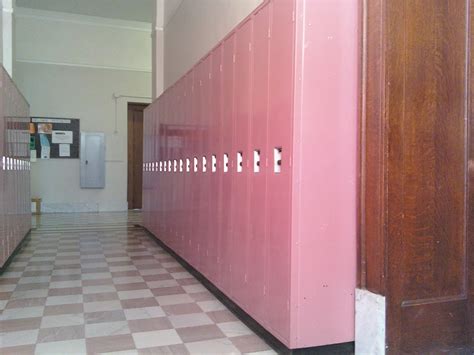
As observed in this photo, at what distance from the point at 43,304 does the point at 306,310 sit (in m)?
2.03

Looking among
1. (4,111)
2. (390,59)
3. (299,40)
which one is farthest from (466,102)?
(4,111)

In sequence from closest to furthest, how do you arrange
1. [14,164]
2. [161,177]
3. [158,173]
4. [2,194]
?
[2,194] → [14,164] → [161,177] → [158,173]

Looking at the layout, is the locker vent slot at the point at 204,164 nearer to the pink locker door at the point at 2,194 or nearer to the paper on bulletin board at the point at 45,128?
the pink locker door at the point at 2,194

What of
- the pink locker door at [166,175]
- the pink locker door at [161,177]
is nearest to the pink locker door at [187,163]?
the pink locker door at [166,175]

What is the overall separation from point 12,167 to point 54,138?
522 centimetres

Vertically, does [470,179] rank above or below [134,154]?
below

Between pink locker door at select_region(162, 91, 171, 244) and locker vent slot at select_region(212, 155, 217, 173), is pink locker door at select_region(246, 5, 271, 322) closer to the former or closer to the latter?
locker vent slot at select_region(212, 155, 217, 173)

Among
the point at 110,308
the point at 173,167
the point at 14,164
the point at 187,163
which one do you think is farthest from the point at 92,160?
the point at 110,308

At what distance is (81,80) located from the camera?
31.4ft

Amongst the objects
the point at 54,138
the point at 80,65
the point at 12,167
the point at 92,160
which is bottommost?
the point at 12,167

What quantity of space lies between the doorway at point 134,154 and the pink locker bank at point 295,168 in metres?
7.69

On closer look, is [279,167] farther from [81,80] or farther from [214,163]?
[81,80]

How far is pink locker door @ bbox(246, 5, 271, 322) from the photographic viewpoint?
7.80 feet

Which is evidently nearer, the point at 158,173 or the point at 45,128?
the point at 158,173
